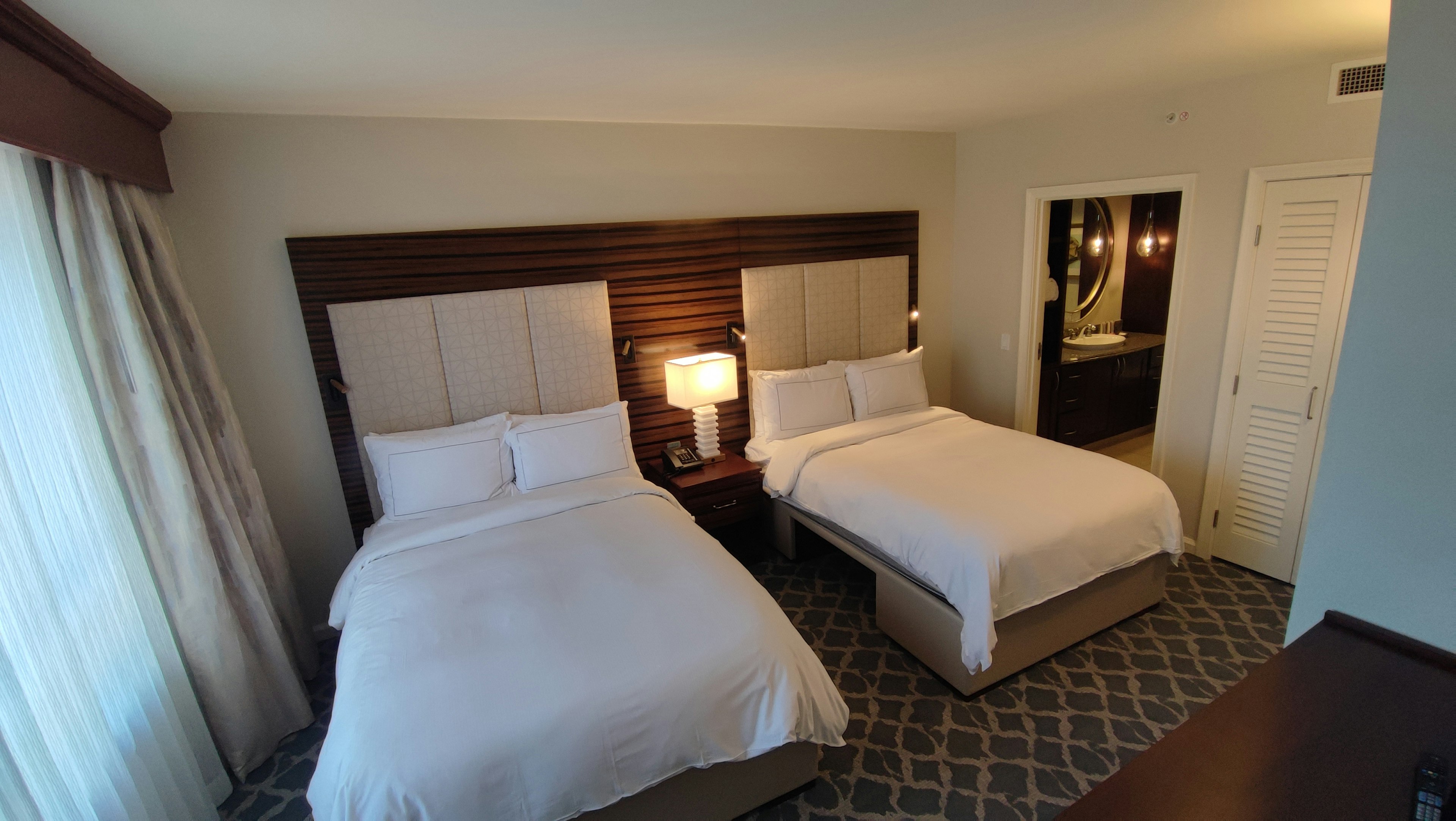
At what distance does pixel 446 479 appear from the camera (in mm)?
2934

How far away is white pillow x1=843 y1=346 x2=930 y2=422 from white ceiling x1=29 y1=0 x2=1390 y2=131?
5.09 feet

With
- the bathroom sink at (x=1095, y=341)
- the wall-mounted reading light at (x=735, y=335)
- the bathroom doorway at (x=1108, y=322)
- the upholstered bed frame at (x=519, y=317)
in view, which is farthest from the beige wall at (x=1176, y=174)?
the wall-mounted reading light at (x=735, y=335)

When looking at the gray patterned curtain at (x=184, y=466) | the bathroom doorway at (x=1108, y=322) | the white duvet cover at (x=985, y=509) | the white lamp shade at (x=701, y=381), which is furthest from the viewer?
the bathroom doorway at (x=1108, y=322)

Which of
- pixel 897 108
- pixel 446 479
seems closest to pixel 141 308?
pixel 446 479

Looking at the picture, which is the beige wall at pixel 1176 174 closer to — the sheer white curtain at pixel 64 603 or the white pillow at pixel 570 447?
the white pillow at pixel 570 447

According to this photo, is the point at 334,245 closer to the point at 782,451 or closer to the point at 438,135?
the point at 438,135

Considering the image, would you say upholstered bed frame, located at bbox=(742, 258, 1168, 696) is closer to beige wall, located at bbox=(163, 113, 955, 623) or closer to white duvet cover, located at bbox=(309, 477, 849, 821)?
beige wall, located at bbox=(163, 113, 955, 623)

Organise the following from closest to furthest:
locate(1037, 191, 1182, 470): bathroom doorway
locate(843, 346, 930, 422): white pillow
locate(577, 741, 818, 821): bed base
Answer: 1. locate(577, 741, 818, 821): bed base
2. locate(843, 346, 930, 422): white pillow
3. locate(1037, 191, 1182, 470): bathroom doorway

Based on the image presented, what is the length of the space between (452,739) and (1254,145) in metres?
4.02

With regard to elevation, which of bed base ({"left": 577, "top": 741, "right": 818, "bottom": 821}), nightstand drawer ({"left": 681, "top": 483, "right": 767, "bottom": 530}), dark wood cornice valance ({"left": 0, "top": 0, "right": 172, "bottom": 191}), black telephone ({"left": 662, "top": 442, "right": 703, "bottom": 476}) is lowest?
bed base ({"left": 577, "top": 741, "right": 818, "bottom": 821})

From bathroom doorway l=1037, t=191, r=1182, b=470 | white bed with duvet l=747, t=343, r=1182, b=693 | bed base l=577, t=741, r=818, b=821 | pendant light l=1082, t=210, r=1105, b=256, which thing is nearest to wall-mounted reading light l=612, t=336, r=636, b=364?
white bed with duvet l=747, t=343, r=1182, b=693

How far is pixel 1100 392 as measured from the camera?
485 cm

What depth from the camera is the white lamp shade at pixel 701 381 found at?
3.44 m

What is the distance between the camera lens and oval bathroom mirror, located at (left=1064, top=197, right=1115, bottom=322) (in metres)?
5.13
